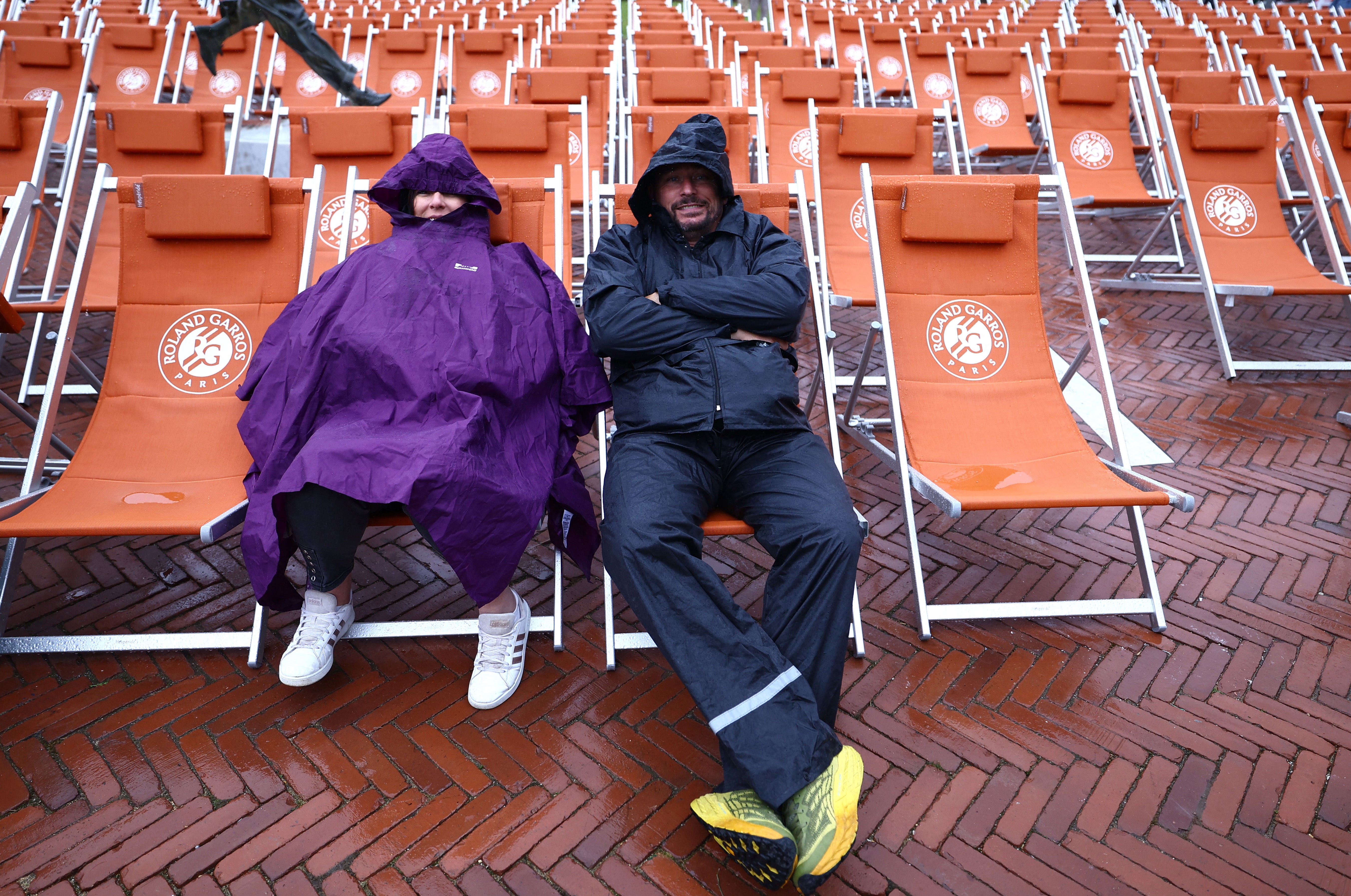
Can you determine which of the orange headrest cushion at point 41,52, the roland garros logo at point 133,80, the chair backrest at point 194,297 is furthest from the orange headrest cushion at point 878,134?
the roland garros logo at point 133,80

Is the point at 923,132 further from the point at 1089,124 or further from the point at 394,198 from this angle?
the point at 394,198

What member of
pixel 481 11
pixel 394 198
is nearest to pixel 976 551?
pixel 394 198

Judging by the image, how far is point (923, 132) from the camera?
13.8 feet

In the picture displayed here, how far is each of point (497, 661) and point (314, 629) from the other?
515 millimetres

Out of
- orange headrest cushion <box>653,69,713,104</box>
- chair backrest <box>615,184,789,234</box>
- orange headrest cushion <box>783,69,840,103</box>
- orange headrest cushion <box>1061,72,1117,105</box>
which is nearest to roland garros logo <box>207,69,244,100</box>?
orange headrest cushion <box>653,69,713,104</box>

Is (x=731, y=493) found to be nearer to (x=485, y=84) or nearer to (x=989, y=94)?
(x=989, y=94)

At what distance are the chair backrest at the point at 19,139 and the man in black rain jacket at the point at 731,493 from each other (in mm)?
3392

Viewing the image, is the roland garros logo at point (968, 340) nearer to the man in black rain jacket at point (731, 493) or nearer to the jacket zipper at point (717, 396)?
the man in black rain jacket at point (731, 493)

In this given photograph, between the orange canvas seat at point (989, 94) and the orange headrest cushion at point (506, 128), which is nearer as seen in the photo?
the orange headrest cushion at point (506, 128)

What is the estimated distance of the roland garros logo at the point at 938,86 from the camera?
276 inches

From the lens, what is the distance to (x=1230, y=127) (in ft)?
15.1

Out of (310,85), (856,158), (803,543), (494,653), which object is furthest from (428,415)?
(310,85)

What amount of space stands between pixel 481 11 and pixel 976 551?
27.5 feet

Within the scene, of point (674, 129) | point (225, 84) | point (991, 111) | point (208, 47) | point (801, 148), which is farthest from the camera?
point (225, 84)
